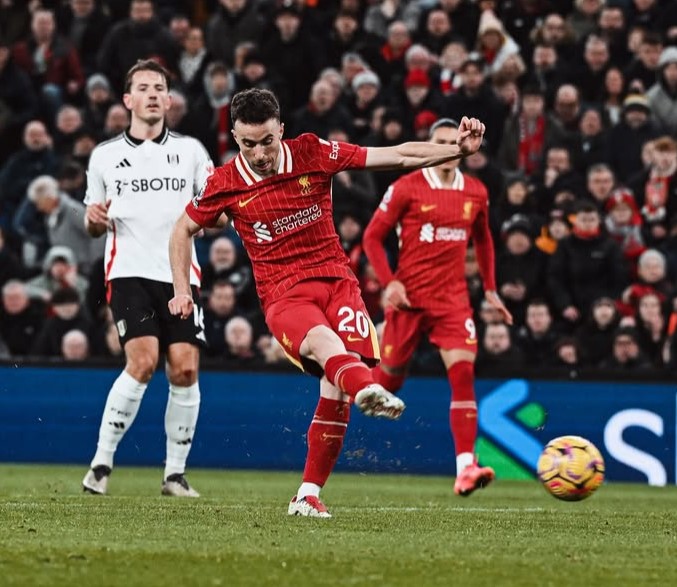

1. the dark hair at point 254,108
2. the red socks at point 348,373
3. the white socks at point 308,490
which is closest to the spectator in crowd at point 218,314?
the white socks at point 308,490

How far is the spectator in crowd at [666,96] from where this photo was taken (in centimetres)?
1733

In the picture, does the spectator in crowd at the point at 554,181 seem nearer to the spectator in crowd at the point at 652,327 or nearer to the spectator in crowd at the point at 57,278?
the spectator in crowd at the point at 652,327

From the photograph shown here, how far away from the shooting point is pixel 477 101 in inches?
680

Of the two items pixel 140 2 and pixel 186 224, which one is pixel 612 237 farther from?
pixel 186 224

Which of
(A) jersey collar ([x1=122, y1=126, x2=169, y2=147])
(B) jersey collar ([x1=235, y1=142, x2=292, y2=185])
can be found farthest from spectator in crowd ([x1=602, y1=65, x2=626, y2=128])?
(B) jersey collar ([x1=235, y1=142, x2=292, y2=185])

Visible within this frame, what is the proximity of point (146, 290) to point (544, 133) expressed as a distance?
8035 millimetres

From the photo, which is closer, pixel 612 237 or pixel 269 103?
pixel 269 103

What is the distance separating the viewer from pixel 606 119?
17.5 meters

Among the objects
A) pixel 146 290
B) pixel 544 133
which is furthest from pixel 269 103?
pixel 544 133

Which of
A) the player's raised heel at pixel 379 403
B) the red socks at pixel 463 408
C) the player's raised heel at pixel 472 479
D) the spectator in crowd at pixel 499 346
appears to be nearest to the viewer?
the player's raised heel at pixel 379 403

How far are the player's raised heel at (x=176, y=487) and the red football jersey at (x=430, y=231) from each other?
7.73 feet

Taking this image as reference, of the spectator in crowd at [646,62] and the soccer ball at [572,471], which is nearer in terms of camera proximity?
the soccer ball at [572,471]

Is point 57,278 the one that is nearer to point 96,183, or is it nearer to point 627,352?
point 96,183

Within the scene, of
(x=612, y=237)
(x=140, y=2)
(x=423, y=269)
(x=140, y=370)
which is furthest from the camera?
(x=140, y=2)
